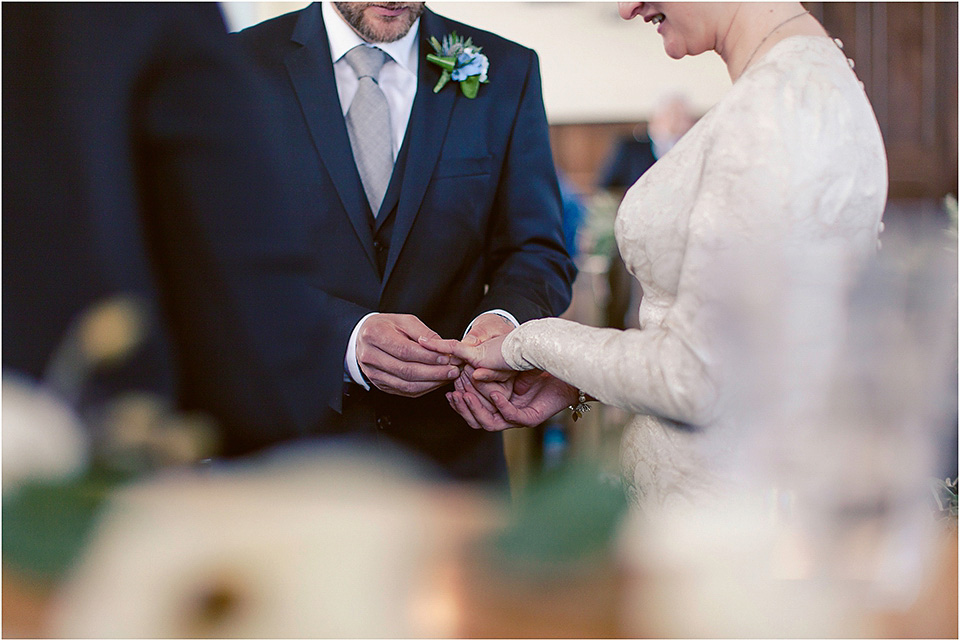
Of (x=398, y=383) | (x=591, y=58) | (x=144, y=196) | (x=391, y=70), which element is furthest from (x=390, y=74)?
(x=144, y=196)

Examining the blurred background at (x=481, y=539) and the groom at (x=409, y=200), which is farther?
the groom at (x=409, y=200)

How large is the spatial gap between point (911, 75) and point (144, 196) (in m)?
3.92

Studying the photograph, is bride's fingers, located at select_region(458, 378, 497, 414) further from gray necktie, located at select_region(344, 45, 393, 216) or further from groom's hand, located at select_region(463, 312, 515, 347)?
gray necktie, located at select_region(344, 45, 393, 216)

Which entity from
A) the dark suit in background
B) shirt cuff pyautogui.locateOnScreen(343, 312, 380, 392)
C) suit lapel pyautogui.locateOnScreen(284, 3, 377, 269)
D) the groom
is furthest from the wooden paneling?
the dark suit in background

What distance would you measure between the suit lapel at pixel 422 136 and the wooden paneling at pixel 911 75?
111 inches

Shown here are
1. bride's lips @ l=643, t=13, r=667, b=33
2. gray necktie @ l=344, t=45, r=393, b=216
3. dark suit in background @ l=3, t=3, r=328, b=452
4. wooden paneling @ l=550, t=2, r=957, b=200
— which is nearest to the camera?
dark suit in background @ l=3, t=3, r=328, b=452

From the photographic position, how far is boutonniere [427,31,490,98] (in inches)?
50.5

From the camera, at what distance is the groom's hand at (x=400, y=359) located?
1.15 meters

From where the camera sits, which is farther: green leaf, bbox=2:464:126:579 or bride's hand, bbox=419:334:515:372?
bride's hand, bbox=419:334:515:372

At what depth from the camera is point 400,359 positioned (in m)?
1.15

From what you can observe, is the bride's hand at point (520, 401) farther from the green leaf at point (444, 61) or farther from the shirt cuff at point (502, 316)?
the green leaf at point (444, 61)

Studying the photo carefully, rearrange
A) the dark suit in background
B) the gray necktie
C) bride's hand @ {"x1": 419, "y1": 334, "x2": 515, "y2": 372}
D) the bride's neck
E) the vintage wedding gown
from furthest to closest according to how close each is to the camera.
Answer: the gray necktie < bride's hand @ {"x1": 419, "y1": 334, "x2": 515, "y2": 372} < the bride's neck < the vintage wedding gown < the dark suit in background

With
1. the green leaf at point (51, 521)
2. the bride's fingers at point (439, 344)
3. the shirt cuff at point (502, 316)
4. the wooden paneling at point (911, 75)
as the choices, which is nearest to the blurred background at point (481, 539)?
the green leaf at point (51, 521)

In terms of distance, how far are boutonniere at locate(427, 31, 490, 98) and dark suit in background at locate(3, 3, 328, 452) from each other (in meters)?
0.77
